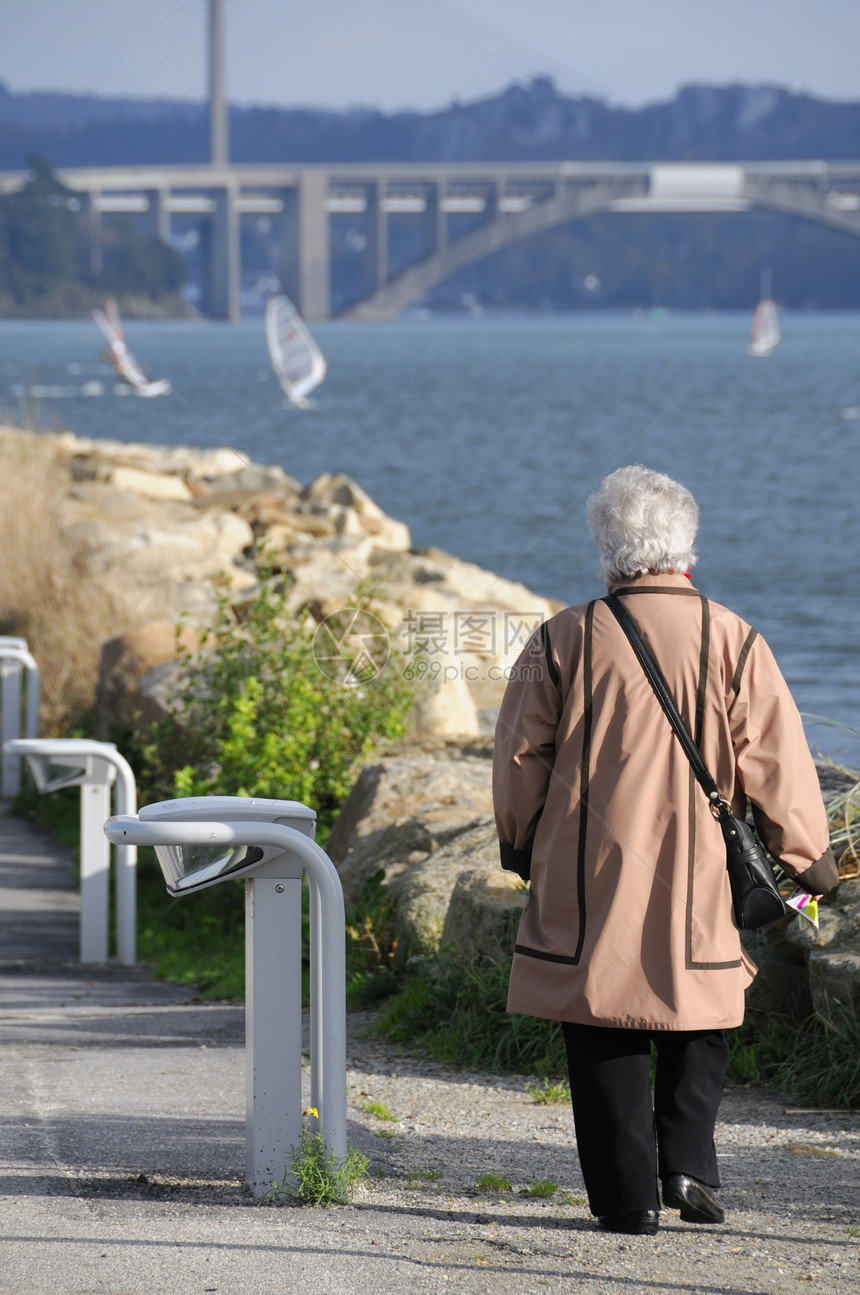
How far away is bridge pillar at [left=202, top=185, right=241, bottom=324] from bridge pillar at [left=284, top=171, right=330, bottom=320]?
264 cm

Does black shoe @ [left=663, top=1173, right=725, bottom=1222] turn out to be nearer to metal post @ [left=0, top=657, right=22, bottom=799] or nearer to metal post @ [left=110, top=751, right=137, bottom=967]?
metal post @ [left=110, top=751, right=137, bottom=967]

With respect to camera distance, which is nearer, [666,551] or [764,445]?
[666,551]

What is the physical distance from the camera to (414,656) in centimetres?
646

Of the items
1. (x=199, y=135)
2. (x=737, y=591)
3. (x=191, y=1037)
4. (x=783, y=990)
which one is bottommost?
(x=737, y=591)

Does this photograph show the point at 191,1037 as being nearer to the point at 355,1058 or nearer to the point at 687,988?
the point at 355,1058

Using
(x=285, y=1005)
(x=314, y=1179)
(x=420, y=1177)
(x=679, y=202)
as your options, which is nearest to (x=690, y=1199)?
(x=420, y=1177)

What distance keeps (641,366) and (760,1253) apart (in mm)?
67517

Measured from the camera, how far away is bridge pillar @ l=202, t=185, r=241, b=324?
6781cm

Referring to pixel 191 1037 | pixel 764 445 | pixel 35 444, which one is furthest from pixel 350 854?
pixel 764 445

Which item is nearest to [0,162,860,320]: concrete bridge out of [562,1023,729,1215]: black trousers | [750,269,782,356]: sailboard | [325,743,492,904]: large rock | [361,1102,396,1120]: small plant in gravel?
[325,743,492,904]: large rock

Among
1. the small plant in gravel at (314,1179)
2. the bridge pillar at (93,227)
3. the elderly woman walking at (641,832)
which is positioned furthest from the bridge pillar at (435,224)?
the small plant in gravel at (314,1179)

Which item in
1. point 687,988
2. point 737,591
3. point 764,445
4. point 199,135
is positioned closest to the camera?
point 687,988

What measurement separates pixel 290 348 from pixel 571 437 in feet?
33.4

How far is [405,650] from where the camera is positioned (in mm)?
6707
